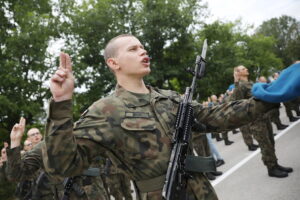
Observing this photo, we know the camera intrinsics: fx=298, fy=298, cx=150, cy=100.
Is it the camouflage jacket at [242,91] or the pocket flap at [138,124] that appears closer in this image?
the pocket flap at [138,124]

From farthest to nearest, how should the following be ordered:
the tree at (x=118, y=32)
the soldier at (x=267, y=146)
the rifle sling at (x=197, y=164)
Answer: the tree at (x=118, y=32) < the soldier at (x=267, y=146) < the rifle sling at (x=197, y=164)

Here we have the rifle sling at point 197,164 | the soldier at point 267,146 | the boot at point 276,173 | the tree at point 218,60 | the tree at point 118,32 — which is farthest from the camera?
the tree at point 218,60

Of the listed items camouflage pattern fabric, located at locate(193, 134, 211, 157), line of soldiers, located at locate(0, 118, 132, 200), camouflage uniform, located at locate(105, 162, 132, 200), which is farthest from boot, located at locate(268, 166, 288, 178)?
camouflage uniform, located at locate(105, 162, 132, 200)

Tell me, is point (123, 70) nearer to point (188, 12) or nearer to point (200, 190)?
point (200, 190)

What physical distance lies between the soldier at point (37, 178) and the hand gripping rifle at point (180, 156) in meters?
1.92

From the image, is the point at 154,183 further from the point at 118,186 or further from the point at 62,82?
the point at 118,186

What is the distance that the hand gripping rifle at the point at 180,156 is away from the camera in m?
1.84

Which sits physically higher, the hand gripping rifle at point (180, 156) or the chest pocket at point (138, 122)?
the chest pocket at point (138, 122)

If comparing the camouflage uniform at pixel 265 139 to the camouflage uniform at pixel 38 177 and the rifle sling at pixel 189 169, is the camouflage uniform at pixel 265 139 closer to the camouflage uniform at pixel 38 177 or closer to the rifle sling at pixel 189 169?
the camouflage uniform at pixel 38 177

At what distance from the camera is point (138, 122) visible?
196 centimetres

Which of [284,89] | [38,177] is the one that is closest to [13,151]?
[38,177]

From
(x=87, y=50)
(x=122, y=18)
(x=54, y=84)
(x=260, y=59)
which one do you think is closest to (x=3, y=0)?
(x=87, y=50)

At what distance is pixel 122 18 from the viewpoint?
2077 centimetres

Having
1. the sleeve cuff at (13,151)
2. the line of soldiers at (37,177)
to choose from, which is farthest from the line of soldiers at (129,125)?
the sleeve cuff at (13,151)
